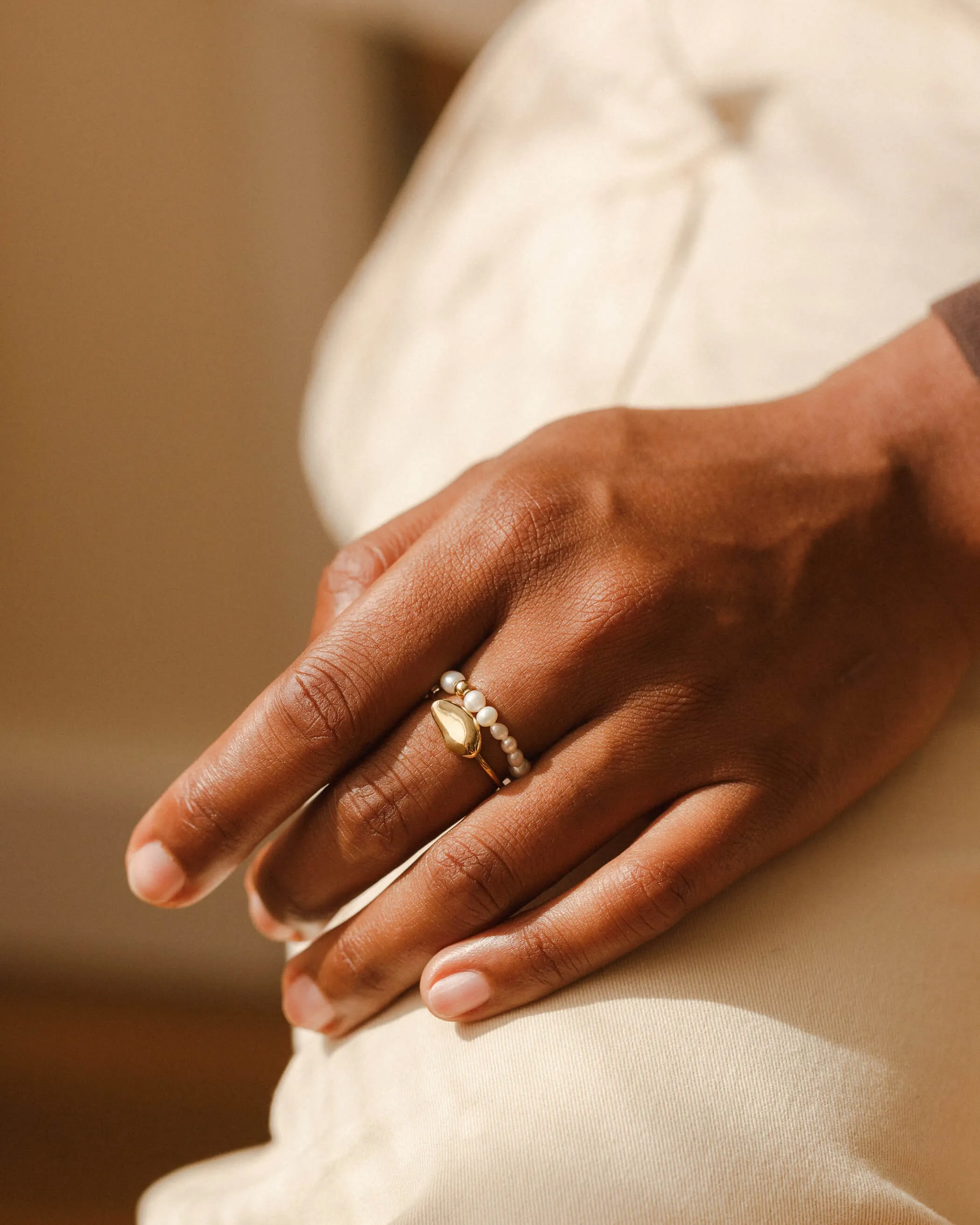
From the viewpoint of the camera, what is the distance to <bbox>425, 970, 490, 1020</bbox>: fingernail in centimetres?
45

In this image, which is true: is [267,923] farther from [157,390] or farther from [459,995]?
[157,390]

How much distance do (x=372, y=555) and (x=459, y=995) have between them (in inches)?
8.9

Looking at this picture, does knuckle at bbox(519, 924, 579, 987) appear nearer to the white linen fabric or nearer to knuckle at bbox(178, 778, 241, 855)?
the white linen fabric

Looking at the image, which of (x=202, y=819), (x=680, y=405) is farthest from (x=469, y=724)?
(x=680, y=405)

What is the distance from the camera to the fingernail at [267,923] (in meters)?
0.55

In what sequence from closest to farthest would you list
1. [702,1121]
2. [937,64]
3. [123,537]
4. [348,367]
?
[702,1121] → [937,64] → [348,367] → [123,537]

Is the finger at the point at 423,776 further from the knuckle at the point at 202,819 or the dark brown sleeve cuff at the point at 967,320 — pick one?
the dark brown sleeve cuff at the point at 967,320

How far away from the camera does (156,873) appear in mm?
507

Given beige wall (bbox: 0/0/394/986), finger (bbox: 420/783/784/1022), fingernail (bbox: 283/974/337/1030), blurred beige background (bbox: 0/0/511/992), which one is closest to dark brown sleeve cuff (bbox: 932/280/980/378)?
finger (bbox: 420/783/784/1022)

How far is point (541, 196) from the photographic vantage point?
803 mm

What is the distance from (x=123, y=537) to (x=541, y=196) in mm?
874

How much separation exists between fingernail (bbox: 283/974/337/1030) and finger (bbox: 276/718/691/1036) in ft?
0.08

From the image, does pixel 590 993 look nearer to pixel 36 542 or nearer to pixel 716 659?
pixel 716 659

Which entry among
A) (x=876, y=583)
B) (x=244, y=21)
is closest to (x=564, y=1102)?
(x=876, y=583)
